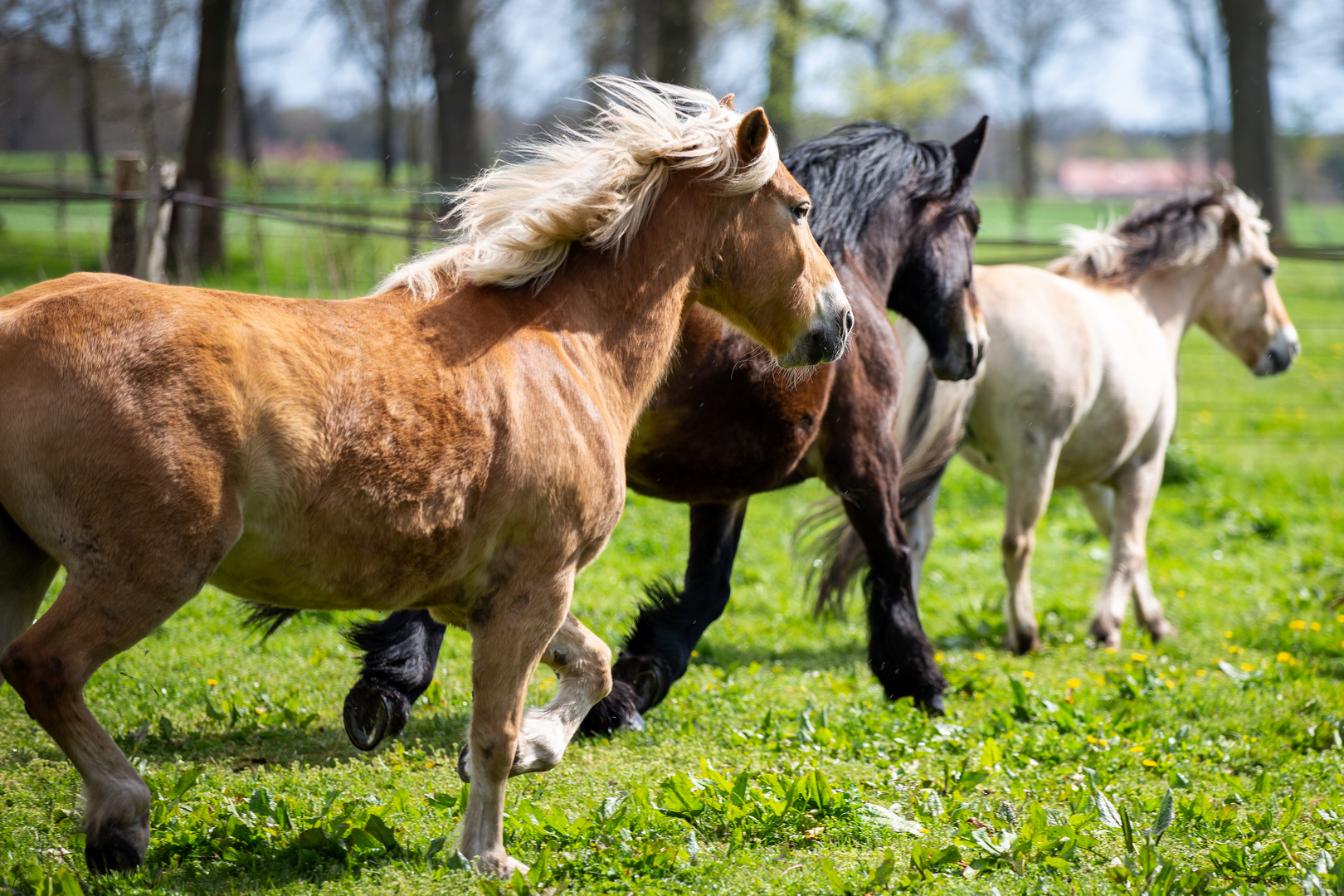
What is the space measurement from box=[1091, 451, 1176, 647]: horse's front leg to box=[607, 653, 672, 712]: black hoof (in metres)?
2.96

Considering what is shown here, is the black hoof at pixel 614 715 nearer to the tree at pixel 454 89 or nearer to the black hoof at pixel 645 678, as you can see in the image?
the black hoof at pixel 645 678

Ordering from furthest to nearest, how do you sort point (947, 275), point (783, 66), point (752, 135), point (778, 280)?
point (783, 66)
point (947, 275)
point (778, 280)
point (752, 135)

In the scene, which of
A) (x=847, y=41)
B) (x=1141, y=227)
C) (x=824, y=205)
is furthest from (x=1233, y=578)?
(x=847, y=41)

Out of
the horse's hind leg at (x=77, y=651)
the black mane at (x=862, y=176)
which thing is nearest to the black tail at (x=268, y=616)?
the horse's hind leg at (x=77, y=651)

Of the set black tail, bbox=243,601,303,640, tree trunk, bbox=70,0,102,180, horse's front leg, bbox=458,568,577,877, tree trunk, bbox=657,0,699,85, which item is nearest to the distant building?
tree trunk, bbox=657,0,699,85

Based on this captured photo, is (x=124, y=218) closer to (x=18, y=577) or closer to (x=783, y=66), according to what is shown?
(x=18, y=577)

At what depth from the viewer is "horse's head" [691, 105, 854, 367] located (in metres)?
3.15

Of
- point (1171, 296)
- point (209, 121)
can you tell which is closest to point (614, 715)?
point (1171, 296)

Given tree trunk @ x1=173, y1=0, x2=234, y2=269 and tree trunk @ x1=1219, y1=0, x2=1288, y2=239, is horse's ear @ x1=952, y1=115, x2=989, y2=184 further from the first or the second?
tree trunk @ x1=1219, y1=0, x2=1288, y2=239

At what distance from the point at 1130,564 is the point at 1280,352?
226cm

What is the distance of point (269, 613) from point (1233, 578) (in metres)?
6.43

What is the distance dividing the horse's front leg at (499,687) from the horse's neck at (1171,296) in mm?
5506

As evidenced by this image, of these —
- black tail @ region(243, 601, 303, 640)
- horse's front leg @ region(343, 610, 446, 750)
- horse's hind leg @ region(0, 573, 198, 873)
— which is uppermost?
horse's hind leg @ region(0, 573, 198, 873)

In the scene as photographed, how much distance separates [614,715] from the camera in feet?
13.7
